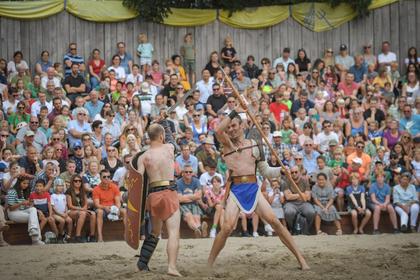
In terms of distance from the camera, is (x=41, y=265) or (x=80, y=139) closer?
(x=41, y=265)

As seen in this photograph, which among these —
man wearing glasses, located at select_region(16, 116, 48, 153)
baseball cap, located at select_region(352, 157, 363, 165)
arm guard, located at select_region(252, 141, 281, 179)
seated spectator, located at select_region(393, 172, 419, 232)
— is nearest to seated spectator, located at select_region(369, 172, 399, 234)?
seated spectator, located at select_region(393, 172, 419, 232)

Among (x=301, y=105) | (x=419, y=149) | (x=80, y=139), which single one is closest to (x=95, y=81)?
(x=80, y=139)

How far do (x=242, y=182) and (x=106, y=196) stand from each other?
4137 mm

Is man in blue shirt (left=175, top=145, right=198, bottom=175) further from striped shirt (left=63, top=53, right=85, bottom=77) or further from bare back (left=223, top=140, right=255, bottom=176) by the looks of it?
bare back (left=223, top=140, right=255, bottom=176)

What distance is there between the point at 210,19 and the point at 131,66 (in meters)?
2.36

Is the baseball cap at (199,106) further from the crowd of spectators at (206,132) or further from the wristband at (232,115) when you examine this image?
the wristband at (232,115)

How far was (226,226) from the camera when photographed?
392 inches

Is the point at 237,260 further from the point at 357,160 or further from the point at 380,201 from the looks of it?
the point at 357,160

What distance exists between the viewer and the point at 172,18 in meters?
19.1

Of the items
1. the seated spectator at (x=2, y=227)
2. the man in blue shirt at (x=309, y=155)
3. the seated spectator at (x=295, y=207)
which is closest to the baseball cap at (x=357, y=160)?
the man in blue shirt at (x=309, y=155)

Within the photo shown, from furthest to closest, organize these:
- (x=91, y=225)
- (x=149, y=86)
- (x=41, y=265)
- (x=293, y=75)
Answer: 1. (x=293, y=75)
2. (x=149, y=86)
3. (x=91, y=225)
4. (x=41, y=265)

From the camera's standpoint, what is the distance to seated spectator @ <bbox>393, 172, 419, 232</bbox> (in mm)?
14938

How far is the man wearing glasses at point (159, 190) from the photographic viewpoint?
32.0 feet

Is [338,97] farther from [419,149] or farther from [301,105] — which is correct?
[419,149]
